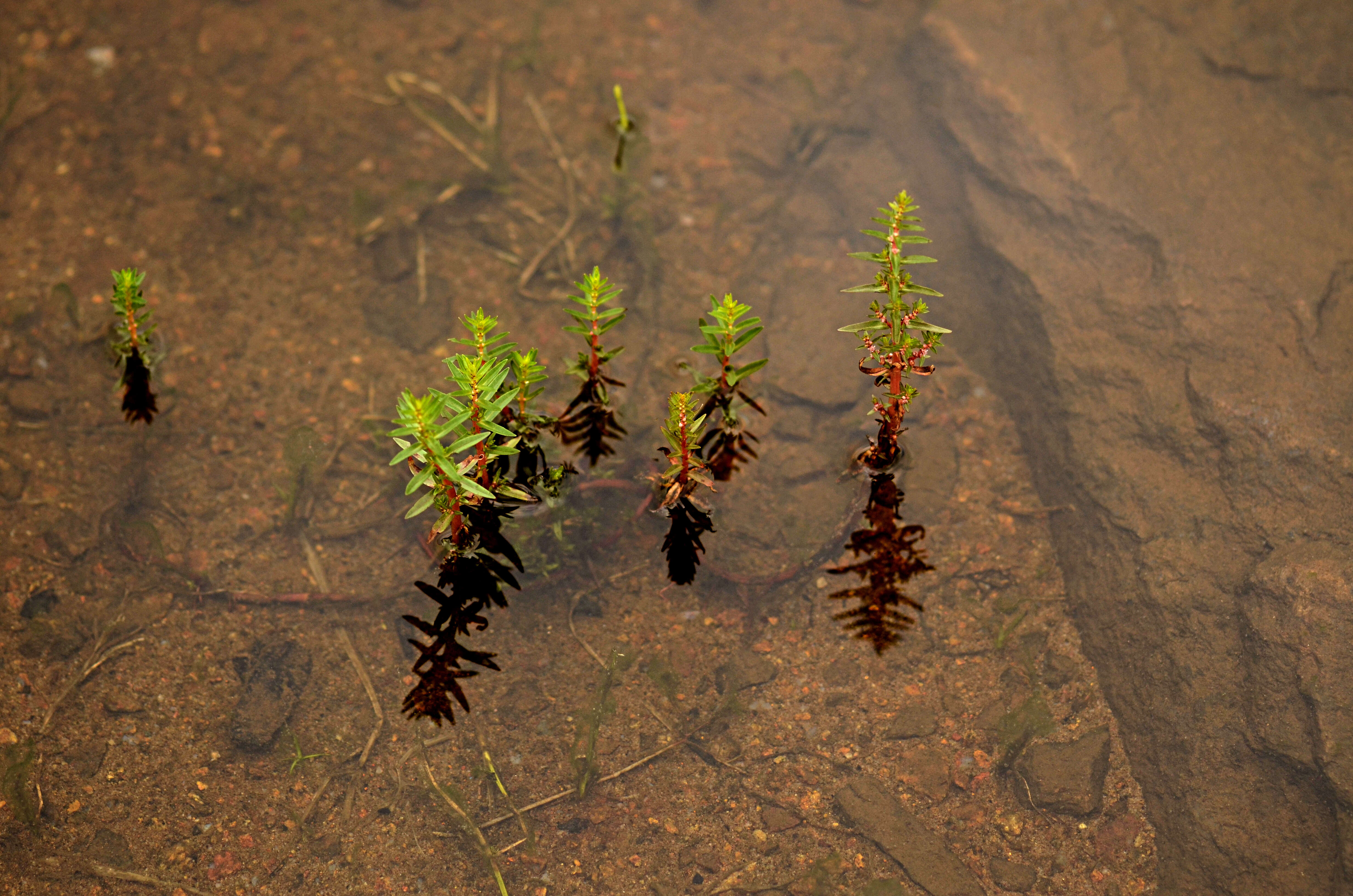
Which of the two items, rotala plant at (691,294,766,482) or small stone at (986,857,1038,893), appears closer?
small stone at (986,857,1038,893)

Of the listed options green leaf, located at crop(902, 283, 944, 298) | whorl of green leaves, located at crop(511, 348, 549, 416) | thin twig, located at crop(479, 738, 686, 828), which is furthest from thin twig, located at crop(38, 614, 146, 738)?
green leaf, located at crop(902, 283, 944, 298)

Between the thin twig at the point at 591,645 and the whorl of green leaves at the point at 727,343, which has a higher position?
the whorl of green leaves at the point at 727,343

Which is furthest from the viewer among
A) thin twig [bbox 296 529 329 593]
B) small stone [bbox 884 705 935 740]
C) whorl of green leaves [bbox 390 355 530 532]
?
thin twig [bbox 296 529 329 593]

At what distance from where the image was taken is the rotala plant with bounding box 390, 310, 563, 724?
319 cm

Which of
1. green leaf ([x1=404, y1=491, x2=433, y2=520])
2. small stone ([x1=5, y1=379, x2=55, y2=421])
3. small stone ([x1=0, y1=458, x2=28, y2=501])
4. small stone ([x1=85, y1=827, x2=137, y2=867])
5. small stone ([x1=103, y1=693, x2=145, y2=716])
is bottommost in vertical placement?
small stone ([x1=85, y1=827, x2=137, y2=867])

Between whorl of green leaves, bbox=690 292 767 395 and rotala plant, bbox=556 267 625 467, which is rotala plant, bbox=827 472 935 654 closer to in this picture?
whorl of green leaves, bbox=690 292 767 395

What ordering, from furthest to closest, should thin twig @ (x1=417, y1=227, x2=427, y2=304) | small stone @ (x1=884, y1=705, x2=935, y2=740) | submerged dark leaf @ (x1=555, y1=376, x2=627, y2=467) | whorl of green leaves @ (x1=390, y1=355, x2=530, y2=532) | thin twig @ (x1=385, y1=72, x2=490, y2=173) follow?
thin twig @ (x1=385, y1=72, x2=490, y2=173), thin twig @ (x1=417, y1=227, x2=427, y2=304), submerged dark leaf @ (x1=555, y1=376, x2=627, y2=467), small stone @ (x1=884, y1=705, x2=935, y2=740), whorl of green leaves @ (x1=390, y1=355, x2=530, y2=532)

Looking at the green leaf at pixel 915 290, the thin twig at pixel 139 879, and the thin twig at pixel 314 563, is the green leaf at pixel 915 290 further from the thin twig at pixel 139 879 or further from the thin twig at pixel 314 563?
the thin twig at pixel 139 879

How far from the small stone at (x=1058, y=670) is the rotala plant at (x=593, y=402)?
2.11m

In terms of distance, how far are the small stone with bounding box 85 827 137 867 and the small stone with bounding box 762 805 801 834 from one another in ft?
7.70

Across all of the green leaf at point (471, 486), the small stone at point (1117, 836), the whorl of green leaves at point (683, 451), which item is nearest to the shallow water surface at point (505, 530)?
the small stone at point (1117, 836)

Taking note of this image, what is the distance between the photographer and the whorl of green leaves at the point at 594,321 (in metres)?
3.52

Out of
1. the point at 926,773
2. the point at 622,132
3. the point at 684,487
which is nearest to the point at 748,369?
the point at 684,487

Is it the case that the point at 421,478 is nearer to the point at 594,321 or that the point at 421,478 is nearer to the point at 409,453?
the point at 409,453
